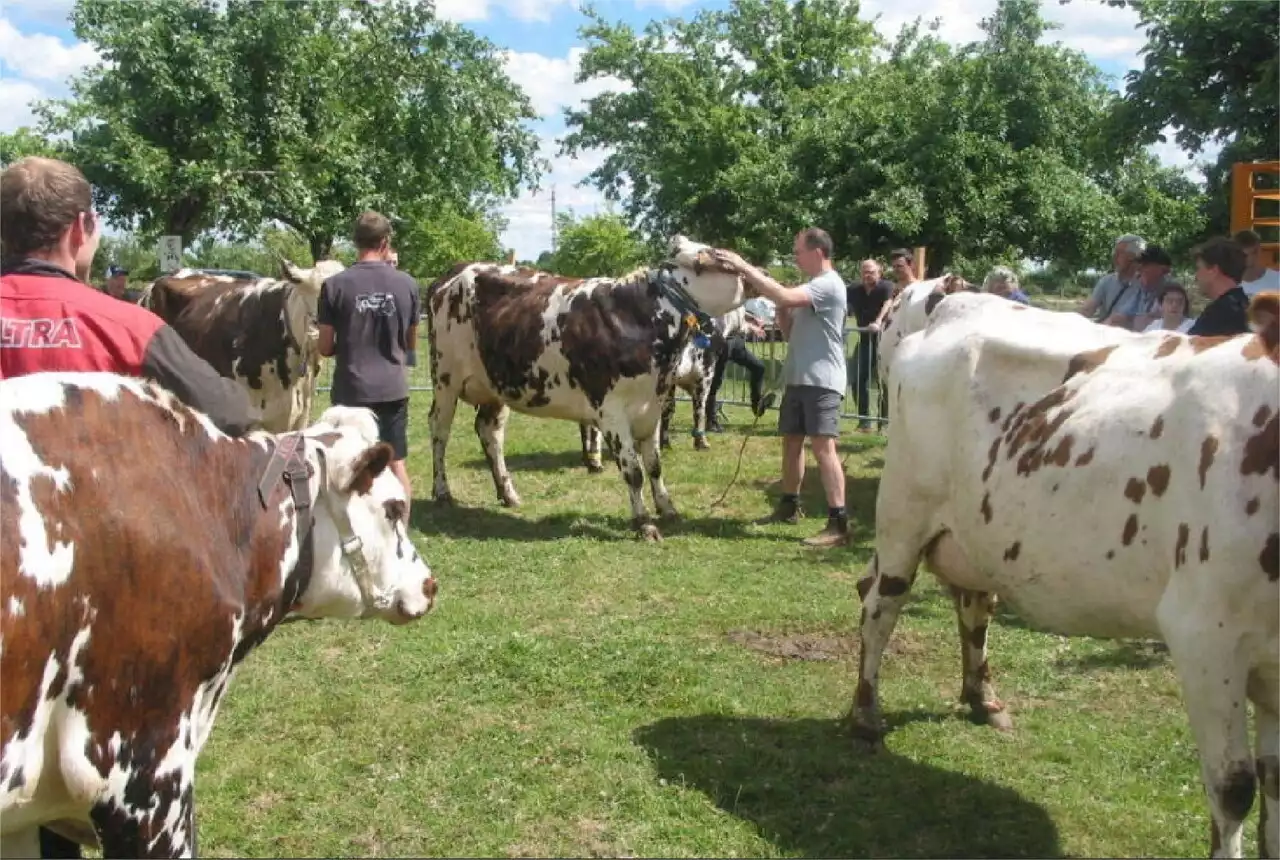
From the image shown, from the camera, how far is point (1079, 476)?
391cm

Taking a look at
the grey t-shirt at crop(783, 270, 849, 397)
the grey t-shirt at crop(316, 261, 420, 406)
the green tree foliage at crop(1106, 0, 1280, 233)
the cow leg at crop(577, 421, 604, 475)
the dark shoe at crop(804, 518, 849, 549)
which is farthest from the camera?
the cow leg at crop(577, 421, 604, 475)

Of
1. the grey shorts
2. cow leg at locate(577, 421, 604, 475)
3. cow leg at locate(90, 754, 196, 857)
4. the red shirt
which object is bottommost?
cow leg at locate(577, 421, 604, 475)

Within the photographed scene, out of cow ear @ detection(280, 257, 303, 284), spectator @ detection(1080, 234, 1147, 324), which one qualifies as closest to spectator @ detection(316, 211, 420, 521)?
cow ear @ detection(280, 257, 303, 284)

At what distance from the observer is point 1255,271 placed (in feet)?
26.3

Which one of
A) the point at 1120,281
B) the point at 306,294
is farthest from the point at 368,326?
the point at 1120,281

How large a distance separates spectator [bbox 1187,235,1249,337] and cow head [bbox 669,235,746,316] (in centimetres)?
340

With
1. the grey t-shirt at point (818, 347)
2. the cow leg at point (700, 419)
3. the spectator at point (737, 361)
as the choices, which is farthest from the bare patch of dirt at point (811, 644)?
the spectator at point (737, 361)

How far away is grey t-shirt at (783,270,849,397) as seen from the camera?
28.9 feet

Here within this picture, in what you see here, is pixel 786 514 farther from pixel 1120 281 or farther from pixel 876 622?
pixel 876 622

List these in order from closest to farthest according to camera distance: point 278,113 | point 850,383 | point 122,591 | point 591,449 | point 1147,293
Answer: point 122,591, point 1147,293, point 591,449, point 850,383, point 278,113

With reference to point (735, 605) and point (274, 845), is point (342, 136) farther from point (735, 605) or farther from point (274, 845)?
point (274, 845)

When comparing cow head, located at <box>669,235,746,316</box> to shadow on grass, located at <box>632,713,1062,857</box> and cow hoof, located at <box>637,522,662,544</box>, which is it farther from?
shadow on grass, located at <box>632,713,1062,857</box>

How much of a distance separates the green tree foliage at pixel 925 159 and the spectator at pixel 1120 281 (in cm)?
273

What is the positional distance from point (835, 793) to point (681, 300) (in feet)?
16.7
